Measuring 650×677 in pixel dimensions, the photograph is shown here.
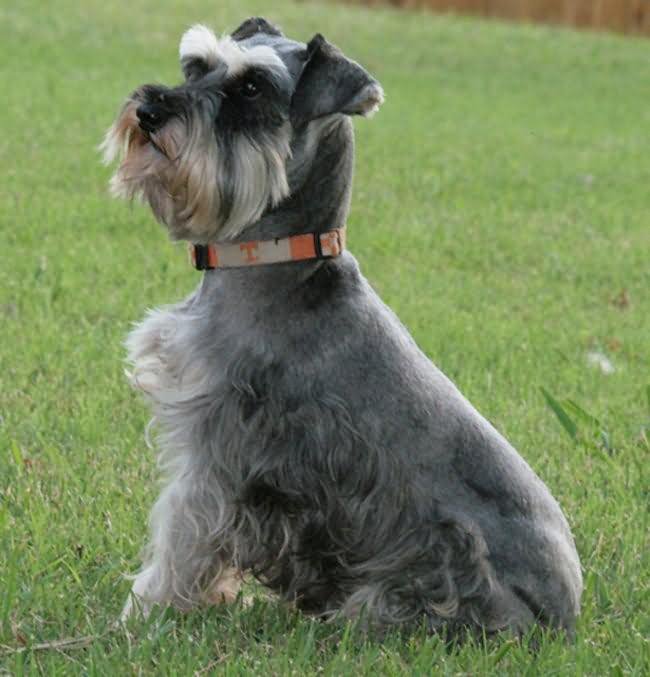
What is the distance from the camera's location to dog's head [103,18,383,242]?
14.1ft

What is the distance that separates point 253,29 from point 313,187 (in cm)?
75

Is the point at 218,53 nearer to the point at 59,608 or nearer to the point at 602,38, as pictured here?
the point at 59,608

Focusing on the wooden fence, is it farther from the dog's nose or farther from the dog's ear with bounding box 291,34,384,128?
the dog's nose

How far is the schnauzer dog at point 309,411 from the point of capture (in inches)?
174

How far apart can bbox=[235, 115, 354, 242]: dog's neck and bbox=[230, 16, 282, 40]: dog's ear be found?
0.55 m

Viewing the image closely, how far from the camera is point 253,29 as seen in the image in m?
4.94

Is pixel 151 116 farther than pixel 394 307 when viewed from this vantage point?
No

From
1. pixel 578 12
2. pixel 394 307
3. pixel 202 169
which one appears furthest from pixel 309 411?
pixel 578 12

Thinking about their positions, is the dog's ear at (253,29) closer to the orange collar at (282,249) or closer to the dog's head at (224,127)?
the dog's head at (224,127)

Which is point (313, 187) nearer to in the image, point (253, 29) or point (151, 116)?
point (151, 116)

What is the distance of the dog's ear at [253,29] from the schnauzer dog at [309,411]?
36cm

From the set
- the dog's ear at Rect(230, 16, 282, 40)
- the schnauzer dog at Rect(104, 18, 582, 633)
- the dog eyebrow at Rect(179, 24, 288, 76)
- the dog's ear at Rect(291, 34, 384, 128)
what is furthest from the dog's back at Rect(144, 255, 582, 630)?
the dog's ear at Rect(230, 16, 282, 40)

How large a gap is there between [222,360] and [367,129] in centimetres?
1050

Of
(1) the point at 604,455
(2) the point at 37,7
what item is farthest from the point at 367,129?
(1) the point at 604,455
